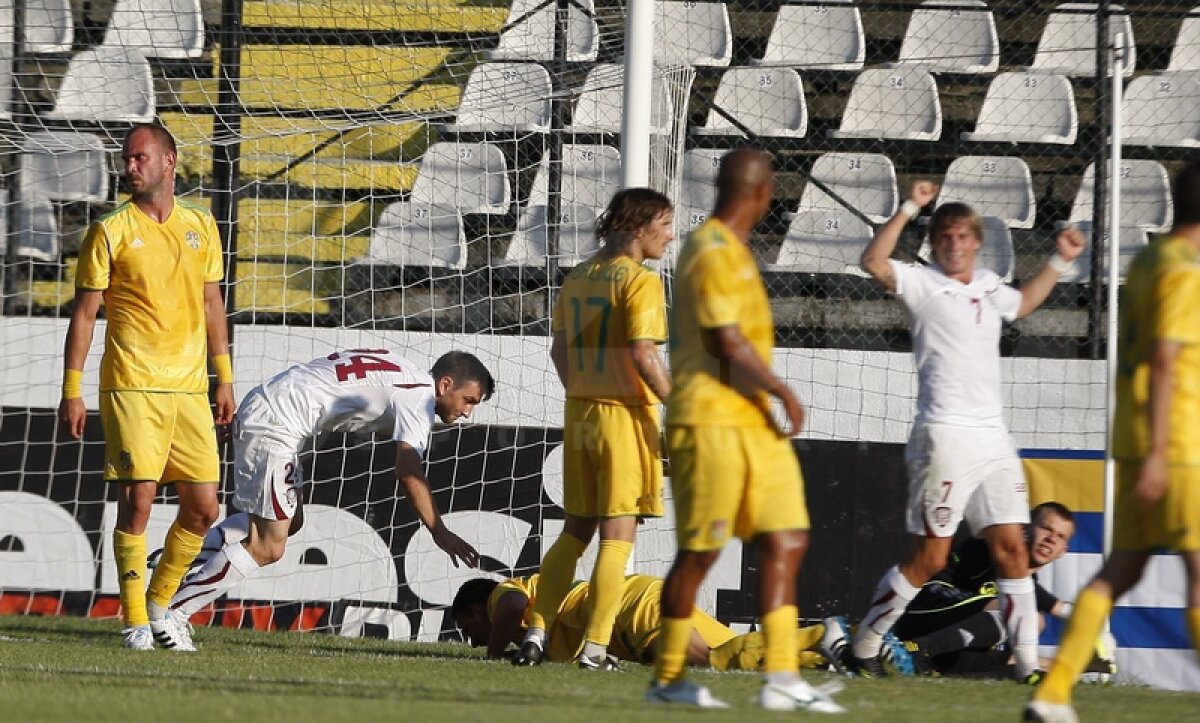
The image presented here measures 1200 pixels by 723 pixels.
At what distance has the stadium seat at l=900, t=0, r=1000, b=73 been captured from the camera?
11172mm

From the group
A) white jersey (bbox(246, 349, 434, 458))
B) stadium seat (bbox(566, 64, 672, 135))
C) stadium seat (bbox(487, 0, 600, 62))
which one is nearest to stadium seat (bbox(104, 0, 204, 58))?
stadium seat (bbox(487, 0, 600, 62))

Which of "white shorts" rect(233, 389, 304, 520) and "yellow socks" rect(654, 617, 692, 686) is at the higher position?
"white shorts" rect(233, 389, 304, 520)

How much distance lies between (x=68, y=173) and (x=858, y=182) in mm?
5536

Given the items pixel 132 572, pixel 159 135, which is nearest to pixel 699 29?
pixel 159 135

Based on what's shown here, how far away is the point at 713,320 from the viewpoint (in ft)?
14.7

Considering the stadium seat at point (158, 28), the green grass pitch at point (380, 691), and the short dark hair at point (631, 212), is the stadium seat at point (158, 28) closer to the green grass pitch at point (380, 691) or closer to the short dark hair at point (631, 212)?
the green grass pitch at point (380, 691)

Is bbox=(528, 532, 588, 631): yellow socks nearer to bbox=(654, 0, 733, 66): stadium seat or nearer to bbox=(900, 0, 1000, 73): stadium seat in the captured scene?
bbox=(654, 0, 733, 66): stadium seat

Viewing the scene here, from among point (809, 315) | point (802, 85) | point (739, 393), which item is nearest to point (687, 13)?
point (802, 85)

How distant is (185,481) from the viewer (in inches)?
273

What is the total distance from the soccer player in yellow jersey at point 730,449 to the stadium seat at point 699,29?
20.5 ft

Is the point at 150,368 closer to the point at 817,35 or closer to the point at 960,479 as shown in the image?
the point at 960,479

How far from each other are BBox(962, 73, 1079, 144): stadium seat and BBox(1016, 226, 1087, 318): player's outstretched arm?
4.81 m

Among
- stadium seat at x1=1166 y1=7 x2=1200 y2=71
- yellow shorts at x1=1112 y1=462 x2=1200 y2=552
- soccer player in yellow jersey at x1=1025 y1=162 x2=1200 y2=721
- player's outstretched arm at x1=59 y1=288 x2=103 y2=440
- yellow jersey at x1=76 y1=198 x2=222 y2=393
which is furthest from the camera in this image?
stadium seat at x1=1166 y1=7 x2=1200 y2=71

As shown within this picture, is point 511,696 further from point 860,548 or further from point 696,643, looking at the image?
point 860,548
